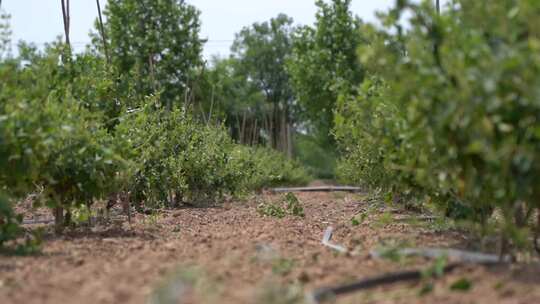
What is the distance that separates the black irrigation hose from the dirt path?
2.1 inches

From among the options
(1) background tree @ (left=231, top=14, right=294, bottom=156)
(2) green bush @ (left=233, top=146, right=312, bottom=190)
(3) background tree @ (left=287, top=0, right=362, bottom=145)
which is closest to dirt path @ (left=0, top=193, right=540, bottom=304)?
(2) green bush @ (left=233, top=146, right=312, bottom=190)

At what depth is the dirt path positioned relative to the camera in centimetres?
401

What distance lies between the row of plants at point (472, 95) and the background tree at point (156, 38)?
70.0ft

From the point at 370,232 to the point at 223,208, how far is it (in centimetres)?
608

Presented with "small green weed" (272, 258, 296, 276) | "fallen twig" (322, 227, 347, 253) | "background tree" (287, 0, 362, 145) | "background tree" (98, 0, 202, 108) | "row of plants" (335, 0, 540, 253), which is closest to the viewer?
"row of plants" (335, 0, 540, 253)

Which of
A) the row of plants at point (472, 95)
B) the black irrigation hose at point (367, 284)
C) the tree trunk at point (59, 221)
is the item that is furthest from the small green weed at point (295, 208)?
the black irrigation hose at point (367, 284)

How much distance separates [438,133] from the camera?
16.1ft

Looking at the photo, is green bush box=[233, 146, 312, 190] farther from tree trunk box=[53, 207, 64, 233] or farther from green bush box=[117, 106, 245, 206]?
tree trunk box=[53, 207, 64, 233]

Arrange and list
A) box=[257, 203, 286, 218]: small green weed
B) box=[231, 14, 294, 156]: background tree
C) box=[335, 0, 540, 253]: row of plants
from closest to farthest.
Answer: box=[335, 0, 540, 253]: row of plants < box=[257, 203, 286, 218]: small green weed < box=[231, 14, 294, 156]: background tree

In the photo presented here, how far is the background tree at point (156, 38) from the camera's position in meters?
26.6

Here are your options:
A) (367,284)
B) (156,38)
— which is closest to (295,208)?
(367,284)

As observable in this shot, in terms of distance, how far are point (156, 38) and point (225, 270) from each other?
2260cm

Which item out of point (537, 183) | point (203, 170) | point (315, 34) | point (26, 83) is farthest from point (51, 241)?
point (315, 34)

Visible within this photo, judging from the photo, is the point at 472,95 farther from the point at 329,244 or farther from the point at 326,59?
the point at 326,59
